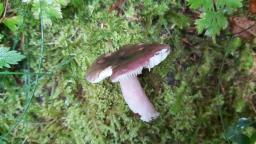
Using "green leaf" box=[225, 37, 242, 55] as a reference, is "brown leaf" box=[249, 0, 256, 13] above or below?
above

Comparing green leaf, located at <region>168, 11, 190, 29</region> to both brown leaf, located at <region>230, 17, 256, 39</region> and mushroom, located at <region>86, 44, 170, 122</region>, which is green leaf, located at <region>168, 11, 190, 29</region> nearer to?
brown leaf, located at <region>230, 17, 256, 39</region>

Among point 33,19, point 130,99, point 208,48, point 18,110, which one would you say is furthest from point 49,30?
point 208,48

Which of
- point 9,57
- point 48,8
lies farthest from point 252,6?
point 9,57

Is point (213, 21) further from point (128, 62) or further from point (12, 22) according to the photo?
point (12, 22)

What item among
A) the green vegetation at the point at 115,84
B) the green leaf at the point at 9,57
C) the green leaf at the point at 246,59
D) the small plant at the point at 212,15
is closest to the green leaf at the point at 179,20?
the green vegetation at the point at 115,84

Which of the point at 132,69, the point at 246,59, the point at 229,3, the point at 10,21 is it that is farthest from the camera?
the point at 10,21

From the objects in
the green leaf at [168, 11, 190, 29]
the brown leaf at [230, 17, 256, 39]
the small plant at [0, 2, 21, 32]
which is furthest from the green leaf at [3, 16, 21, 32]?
the brown leaf at [230, 17, 256, 39]
